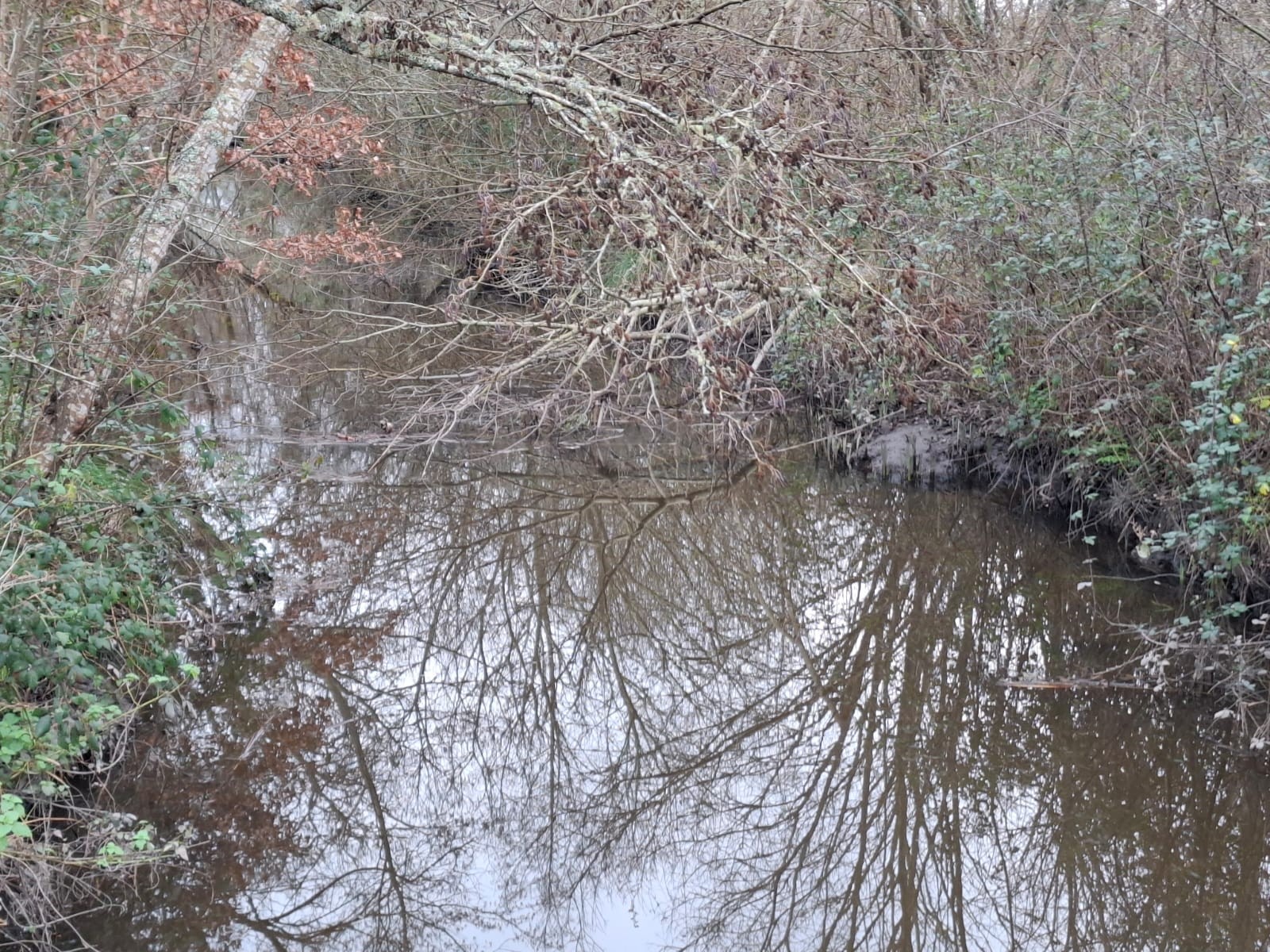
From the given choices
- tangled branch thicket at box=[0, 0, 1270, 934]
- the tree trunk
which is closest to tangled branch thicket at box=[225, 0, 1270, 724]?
tangled branch thicket at box=[0, 0, 1270, 934]

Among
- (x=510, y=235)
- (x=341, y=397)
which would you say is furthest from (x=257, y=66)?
(x=341, y=397)

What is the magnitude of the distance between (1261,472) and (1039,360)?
96.2 inches

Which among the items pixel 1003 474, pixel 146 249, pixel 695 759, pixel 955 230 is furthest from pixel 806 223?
pixel 1003 474

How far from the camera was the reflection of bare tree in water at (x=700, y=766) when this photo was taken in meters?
4.37

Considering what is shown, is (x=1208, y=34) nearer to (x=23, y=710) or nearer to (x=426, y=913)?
(x=426, y=913)

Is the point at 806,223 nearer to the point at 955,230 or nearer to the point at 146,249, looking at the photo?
the point at 955,230

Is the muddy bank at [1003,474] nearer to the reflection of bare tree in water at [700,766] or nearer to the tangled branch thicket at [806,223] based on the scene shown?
the tangled branch thicket at [806,223]

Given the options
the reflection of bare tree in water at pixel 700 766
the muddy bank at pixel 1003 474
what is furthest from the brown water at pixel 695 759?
the muddy bank at pixel 1003 474

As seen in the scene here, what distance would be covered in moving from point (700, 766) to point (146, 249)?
3790 mm

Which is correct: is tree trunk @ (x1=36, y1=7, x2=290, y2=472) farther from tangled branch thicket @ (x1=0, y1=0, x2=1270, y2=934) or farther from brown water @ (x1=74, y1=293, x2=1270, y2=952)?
brown water @ (x1=74, y1=293, x2=1270, y2=952)

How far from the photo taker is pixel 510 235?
760cm

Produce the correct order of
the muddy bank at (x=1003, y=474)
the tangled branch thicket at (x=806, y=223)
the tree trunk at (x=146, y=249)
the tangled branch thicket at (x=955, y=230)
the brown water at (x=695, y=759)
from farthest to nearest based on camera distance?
the muddy bank at (x=1003, y=474), the tangled branch thicket at (x=955, y=230), the tangled branch thicket at (x=806, y=223), the tree trunk at (x=146, y=249), the brown water at (x=695, y=759)

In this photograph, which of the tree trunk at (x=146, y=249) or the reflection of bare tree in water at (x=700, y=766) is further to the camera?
the tree trunk at (x=146, y=249)

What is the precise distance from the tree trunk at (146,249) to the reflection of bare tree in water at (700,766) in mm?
1687
